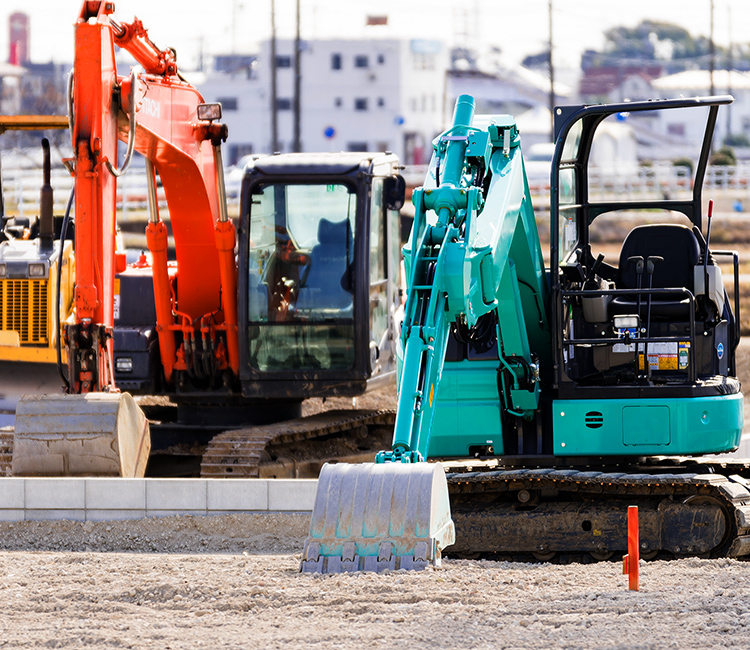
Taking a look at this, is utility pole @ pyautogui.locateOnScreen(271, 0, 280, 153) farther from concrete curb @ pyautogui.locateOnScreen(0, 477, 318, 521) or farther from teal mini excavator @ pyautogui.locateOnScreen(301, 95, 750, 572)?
teal mini excavator @ pyautogui.locateOnScreen(301, 95, 750, 572)

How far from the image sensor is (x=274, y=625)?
5926 mm

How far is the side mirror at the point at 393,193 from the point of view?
11539 millimetres

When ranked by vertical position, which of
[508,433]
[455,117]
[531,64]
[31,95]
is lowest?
[508,433]

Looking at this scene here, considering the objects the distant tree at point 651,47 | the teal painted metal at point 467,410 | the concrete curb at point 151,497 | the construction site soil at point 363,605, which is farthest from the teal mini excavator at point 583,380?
the distant tree at point 651,47

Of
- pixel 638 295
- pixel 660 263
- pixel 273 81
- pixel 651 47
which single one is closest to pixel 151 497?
pixel 638 295

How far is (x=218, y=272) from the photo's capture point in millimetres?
11734

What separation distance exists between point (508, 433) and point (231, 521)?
6.88ft

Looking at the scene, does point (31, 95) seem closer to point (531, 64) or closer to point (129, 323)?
point (531, 64)

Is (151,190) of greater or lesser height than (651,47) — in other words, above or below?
below

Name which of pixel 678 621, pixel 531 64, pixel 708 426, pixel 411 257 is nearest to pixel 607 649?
pixel 678 621

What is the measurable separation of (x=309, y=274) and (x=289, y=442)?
1540mm

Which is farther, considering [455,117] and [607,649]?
[455,117]

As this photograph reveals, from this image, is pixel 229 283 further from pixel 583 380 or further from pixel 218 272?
pixel 583 380

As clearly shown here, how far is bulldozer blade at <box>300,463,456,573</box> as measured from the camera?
646 cm
